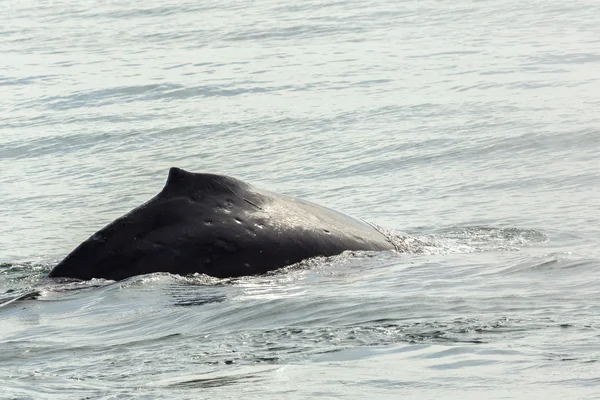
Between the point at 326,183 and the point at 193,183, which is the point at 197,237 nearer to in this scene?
the point at 193,183

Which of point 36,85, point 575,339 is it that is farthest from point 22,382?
point 36,85

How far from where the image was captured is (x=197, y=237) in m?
6.96

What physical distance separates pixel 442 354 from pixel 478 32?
726 inches

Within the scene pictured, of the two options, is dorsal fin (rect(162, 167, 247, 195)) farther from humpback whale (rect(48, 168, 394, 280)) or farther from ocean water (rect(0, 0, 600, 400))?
ocean water (rect(0, 0, 600, 400))

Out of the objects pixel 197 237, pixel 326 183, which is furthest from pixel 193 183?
pixel 326 183

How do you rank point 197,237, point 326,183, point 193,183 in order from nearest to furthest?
point 197,237 → point 193,183 → point 326,183

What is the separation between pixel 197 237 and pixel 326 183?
561cm

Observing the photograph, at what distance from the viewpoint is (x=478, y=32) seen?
23.0 m

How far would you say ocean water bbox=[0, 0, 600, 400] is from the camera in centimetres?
513

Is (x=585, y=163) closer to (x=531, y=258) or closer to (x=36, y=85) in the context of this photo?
(x=531, y=258)

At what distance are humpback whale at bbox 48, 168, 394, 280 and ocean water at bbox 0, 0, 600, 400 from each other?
0.13 meters

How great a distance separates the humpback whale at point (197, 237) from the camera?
6.94m

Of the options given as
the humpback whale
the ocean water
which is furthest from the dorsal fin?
the ocean water

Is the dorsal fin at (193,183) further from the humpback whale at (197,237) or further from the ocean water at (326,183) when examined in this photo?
the ocean water at (326,183)
